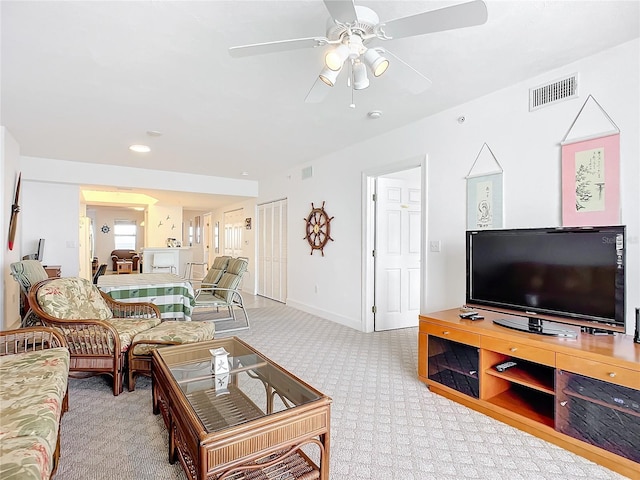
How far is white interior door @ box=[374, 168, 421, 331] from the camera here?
441 cm

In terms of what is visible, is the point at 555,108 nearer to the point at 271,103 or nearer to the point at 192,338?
the point at 271,103

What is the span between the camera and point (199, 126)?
149 inches

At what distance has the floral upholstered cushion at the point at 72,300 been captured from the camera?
8.38 ft

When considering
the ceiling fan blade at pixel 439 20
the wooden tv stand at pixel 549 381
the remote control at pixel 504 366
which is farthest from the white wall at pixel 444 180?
the ceiling fan blade at pixel 439 20

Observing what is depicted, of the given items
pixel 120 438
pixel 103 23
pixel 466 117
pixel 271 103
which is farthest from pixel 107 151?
pixel 466 117

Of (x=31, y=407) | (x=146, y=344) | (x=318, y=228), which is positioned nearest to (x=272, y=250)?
(x=318, y=228)

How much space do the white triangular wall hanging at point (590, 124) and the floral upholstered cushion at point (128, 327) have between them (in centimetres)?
348

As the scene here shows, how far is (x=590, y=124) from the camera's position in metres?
2.32

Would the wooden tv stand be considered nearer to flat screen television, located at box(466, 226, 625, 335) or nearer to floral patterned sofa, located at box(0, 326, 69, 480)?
flat screen television, located at box(466, 226, 625, 335)

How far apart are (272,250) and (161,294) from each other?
304 centimetres

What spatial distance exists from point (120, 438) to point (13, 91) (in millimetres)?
2940

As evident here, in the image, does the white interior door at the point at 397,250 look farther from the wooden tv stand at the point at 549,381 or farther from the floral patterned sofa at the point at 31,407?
the floral patterned sofa at the point at 31,407

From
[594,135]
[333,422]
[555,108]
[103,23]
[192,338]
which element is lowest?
[333,422]

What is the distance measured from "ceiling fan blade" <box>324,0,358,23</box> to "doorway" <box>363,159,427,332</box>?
8.85 feet
